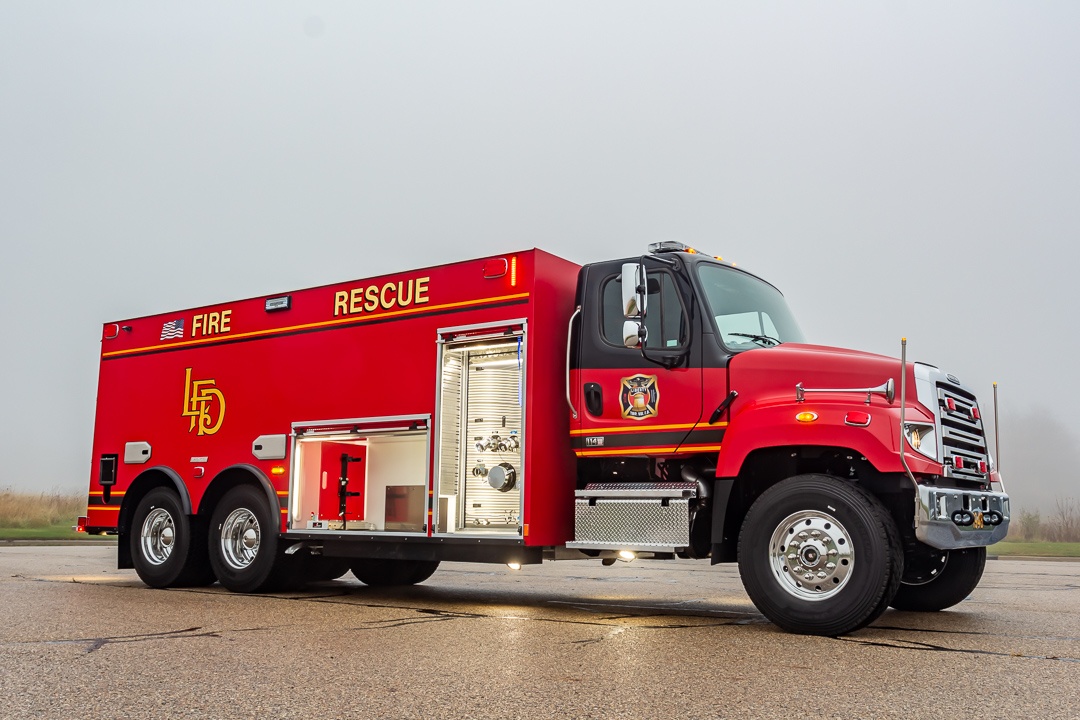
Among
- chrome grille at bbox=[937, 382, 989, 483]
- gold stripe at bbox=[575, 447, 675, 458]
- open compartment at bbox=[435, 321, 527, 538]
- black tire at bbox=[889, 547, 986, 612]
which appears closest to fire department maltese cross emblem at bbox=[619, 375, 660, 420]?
gold stripe at bbox=[575, 447, 675, 458]

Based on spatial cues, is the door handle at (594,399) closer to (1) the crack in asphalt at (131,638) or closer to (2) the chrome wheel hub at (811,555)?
(2) the chrome wheel hub at (811,555)

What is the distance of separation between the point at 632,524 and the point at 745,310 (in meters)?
2.21

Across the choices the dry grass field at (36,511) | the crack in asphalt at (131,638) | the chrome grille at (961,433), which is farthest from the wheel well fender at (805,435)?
the dry grass field at (36,511)

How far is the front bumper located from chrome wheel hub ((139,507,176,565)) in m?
8.38

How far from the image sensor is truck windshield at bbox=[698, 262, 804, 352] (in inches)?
327

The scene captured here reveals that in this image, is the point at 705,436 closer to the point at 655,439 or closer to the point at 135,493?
the point at 655,439

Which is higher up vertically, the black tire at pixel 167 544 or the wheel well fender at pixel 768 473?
the wheel well fender at pixel 768 473

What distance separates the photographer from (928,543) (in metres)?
6.78

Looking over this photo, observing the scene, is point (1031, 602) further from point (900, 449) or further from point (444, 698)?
point (444, 698)

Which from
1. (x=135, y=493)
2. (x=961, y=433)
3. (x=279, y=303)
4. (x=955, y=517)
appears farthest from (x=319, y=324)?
(x=955, y=517)

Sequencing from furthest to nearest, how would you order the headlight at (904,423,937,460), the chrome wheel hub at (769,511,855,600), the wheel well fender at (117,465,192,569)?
1. the wheel well fender at (117,465,192,569)
2. the headlight at (904,423,937,460)
3. the chrome wheel hub at (769,511,855,600)

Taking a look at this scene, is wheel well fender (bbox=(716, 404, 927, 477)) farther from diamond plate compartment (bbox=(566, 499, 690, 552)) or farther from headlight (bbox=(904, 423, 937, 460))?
diamond plate compartment (bbox=(566, 499, 690, 552))

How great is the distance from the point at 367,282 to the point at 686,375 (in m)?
3.87

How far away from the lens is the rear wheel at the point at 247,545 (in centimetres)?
1044
